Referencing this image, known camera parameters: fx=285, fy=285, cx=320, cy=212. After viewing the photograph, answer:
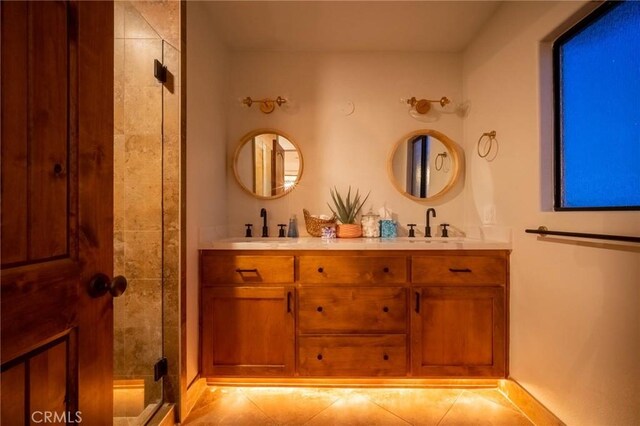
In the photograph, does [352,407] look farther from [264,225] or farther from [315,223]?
[264,225]

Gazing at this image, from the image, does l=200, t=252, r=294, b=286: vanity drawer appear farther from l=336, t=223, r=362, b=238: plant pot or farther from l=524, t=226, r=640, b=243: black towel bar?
l=524, t=226, r=640, b=243: black towel bar

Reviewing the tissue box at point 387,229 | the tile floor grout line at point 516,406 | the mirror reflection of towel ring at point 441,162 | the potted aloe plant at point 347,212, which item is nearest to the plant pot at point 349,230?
the potted aloe plant at point 347,212

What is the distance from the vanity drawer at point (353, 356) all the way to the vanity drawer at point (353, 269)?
13.4 inches

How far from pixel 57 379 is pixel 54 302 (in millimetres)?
182

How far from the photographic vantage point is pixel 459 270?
1.71m

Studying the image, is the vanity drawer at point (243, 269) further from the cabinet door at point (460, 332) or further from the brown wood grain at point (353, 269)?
the cabinet door at point (460, 332)

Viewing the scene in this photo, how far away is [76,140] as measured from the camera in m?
0.68

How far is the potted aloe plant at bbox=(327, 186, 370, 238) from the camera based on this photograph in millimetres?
2123

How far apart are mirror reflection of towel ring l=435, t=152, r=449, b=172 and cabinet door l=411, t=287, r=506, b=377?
987 millimetres

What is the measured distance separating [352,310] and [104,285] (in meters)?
1.29

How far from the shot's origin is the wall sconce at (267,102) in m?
2.20

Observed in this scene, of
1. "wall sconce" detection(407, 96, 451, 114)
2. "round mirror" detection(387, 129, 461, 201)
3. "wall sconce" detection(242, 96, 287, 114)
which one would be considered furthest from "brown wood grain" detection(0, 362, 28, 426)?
"wall sconce" detection(407, 96, 451, 114)

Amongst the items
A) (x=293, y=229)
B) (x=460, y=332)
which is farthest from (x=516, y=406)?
(x=293, y=229)

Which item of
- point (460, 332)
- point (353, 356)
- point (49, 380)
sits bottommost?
A: point (353, 356)
